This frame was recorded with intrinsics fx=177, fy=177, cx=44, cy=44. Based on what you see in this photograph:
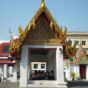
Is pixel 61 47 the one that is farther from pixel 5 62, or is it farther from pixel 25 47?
pixel 5 62

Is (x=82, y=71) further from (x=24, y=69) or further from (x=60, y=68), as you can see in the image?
(x=24, y=69)

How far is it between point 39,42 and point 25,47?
978mm

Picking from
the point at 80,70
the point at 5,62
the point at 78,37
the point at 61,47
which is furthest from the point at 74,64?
the point at 61,47

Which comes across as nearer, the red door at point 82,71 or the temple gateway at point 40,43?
the temple gateway at point 40,43

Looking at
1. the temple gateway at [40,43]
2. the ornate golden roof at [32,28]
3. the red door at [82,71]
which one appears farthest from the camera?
the red door at [82,71]

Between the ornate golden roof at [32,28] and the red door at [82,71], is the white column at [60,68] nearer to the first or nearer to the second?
the ornate golden roof at [32,28]

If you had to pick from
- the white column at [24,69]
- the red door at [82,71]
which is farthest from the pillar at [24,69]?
the red door at [82,71]

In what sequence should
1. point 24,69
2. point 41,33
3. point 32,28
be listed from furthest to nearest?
point 41,33, point 32,28, point 24,69

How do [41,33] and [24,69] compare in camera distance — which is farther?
[41,33]

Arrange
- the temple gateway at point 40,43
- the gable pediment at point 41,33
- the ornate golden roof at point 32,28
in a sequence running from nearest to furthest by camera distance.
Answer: the ornate golden roof at point 32,28 → the temple gateway at point 40,43 → the gable pediment at point 41,33

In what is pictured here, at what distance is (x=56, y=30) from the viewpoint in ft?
37.0

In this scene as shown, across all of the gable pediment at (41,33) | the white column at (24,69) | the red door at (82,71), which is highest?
the gable pediment at (41,33)

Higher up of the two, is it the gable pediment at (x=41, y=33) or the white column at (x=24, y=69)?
the gable pediment at (x=41, y=33)

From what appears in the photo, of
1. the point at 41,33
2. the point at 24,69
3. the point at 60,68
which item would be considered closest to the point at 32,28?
the point at 41,33
